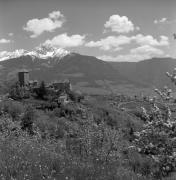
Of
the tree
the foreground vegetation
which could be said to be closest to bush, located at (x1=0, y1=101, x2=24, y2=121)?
the foreground vegetation

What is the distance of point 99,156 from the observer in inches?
345

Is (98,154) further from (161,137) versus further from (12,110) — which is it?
(12,110)

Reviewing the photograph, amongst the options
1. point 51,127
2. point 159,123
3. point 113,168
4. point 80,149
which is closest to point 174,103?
point 159,123

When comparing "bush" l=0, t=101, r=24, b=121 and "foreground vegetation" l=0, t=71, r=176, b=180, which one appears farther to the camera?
"bush" l=0, t=101, r=24, b=121

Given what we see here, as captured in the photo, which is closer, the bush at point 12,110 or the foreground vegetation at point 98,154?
the foreground vegetation at point 98,154

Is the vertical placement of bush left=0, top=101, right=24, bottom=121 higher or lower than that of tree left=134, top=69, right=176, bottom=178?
lower

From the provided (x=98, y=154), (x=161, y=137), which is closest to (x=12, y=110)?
(x=98, y=154)

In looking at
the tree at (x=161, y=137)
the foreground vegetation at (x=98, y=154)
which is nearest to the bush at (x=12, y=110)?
the foreground vegetation at (x=98, y=154)

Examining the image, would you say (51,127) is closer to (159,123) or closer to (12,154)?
(12,154)

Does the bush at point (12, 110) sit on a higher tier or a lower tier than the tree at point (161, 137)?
lower

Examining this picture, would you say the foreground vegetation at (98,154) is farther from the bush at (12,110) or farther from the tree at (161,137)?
the bush at (12,110)

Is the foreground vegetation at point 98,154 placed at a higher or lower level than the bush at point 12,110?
higher

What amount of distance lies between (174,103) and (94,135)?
520cm

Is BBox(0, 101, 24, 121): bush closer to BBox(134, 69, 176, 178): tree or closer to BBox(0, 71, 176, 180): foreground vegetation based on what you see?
BBox(0, 71, 176, 180): foreground vegetation
